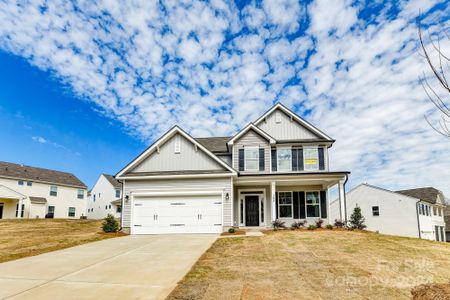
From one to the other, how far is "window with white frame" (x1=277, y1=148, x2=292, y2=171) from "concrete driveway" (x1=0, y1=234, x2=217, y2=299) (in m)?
10.3

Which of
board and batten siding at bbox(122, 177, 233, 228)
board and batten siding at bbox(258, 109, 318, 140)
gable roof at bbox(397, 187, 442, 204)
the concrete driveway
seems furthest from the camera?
gable roof at bbox(397, 187, 442, 204)

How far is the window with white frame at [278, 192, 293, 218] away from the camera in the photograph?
2055 centimetres

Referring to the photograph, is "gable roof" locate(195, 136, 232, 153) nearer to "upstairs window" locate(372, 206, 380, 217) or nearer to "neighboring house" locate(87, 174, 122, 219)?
"upstairs window" locate(372, 206, 380, 217)

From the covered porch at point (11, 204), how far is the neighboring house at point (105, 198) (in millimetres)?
9955

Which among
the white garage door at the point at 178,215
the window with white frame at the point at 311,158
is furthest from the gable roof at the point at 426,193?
the white garage door at the point at 178,215

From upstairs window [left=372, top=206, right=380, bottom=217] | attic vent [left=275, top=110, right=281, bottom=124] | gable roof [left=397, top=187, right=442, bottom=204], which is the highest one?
attic vent [left=275, top=110, right=281, bottom=124]

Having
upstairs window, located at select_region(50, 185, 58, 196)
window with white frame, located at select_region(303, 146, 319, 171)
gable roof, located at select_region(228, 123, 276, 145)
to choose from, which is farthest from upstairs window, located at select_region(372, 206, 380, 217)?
upstairs window, located at select_region(50, 185, 58, 196)

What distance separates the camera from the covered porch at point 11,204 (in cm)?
3303

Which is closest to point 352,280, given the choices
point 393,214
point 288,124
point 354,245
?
point 354,245

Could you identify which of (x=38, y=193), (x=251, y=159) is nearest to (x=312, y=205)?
(x=251, y=159)

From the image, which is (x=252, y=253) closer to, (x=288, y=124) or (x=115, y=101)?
(x=288, y=124)

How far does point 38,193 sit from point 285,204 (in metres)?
31.4

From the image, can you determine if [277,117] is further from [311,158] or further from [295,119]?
[311,158]

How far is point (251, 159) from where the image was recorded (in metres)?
21.0
